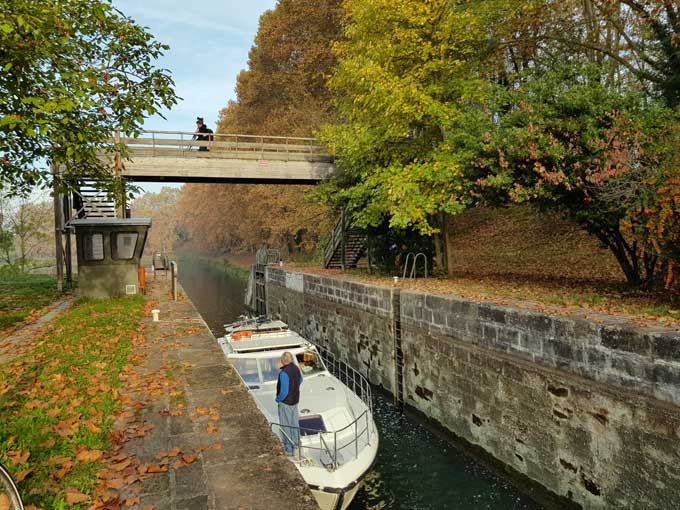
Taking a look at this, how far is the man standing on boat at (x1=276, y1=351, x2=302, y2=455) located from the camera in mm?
8188

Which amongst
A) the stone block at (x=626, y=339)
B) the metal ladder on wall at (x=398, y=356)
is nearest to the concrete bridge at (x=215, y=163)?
the metal ladder on wall at (x=398, y=356)

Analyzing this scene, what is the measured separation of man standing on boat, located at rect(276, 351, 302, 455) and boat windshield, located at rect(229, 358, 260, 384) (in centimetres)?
312

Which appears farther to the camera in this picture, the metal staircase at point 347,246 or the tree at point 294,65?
the tree at point 294,65

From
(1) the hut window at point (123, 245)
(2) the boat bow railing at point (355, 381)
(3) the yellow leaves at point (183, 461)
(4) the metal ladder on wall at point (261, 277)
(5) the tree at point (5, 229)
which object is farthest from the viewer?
(5) the tree at point (5, 229)

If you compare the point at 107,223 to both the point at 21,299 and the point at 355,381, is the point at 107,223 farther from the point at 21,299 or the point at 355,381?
the point at 355,381

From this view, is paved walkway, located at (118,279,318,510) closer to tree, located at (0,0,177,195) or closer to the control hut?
tree, located at (0,0,177,195)

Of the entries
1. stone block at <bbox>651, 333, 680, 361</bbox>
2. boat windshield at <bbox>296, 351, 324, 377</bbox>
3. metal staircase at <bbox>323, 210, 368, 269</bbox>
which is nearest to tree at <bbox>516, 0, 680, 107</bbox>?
stone block at <bbox>651, 333, 680, 361</bbox>

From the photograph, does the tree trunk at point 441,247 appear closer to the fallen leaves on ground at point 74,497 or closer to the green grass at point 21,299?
the green grass at point 21,299

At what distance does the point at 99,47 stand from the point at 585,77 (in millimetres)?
11580

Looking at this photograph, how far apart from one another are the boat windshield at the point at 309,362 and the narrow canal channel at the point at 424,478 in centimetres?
228

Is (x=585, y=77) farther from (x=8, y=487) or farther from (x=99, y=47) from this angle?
(x=8, y=487)

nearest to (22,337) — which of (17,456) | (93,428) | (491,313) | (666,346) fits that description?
(93,428)

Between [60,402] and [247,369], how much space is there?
5692mm

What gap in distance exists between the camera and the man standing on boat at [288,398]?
26.9 feet
